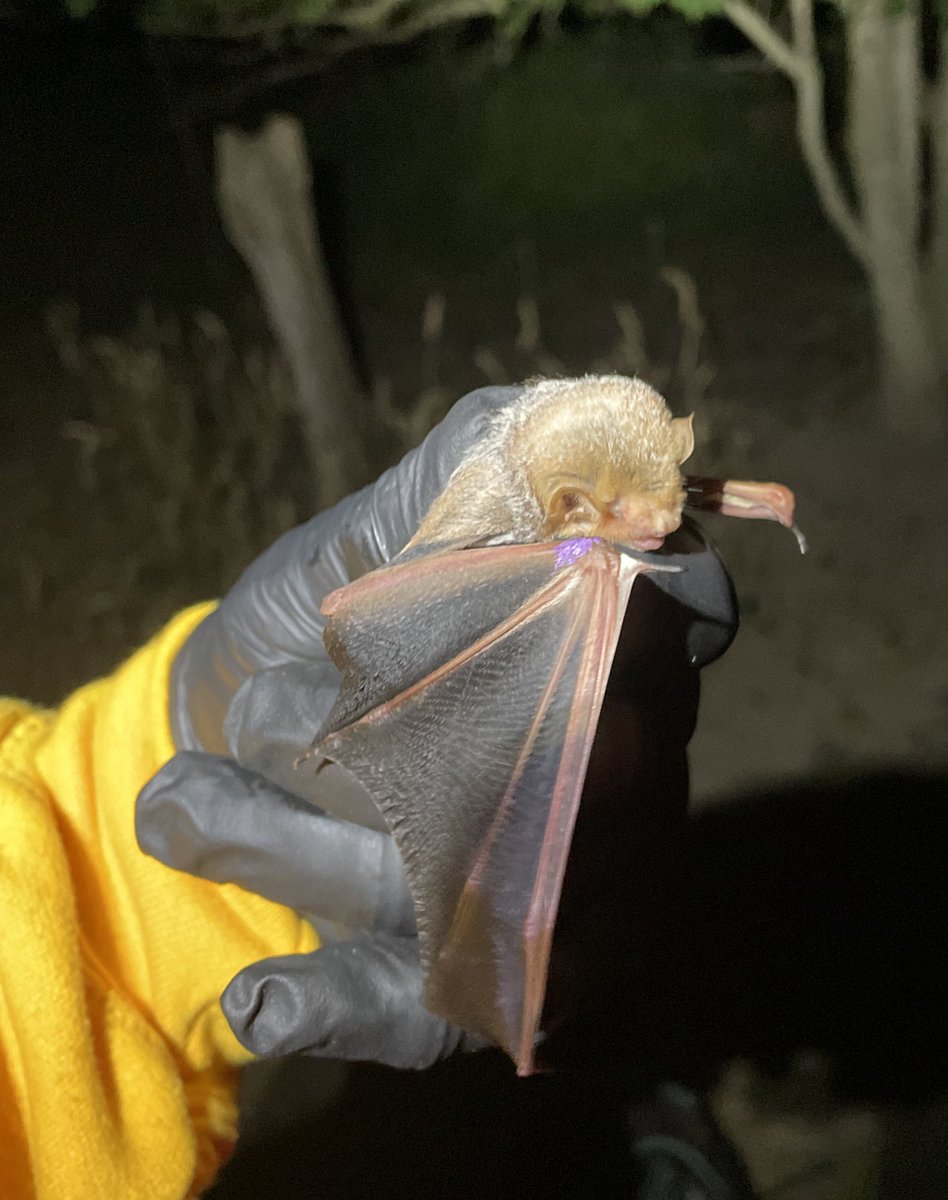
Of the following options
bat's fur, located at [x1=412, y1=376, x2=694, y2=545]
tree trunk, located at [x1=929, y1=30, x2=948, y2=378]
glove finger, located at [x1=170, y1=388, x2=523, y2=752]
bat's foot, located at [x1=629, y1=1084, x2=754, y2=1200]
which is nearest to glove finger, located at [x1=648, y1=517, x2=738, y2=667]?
bat's fur, located at [x1=412, y1=376, x2=694, y2=545]

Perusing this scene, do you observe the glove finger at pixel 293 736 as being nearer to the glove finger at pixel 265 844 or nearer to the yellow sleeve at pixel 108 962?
the glove finger at pixel 265 844

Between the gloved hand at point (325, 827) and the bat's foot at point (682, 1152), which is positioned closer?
the gloved hand at point (325, 827)

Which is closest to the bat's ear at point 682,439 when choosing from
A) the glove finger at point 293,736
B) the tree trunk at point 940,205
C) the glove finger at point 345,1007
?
the glove finger at point 293,736

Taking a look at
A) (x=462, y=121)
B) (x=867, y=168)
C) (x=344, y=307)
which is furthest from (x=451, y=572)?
(x=462, y=121)

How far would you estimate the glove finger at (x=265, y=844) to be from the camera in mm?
835

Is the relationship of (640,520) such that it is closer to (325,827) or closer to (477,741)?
(477,741)

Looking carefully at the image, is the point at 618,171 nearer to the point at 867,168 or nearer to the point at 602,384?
the point at 867,168

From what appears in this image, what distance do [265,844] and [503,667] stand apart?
0.29 m

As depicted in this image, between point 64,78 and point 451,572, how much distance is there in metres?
4.02

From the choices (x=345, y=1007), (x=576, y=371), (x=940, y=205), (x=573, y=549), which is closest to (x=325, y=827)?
(x=345, y=1007)

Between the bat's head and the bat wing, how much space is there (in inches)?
1.0

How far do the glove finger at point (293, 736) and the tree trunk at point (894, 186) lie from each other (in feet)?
7.26

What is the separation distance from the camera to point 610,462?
0.70 meters

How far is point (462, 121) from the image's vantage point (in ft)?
17.4
